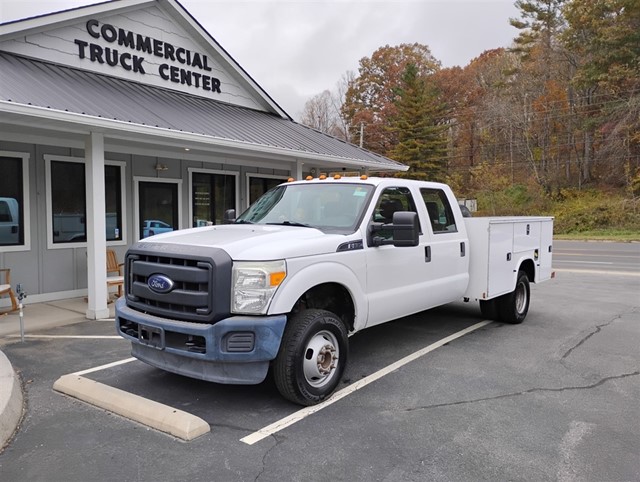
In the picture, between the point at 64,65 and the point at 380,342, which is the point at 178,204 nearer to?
the point at 64,65

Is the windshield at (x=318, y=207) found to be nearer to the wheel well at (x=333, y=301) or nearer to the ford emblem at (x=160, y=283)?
the wheel well at (x=333, y=301)

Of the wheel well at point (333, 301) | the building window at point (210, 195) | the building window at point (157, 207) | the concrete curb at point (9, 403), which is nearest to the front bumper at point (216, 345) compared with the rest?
the wheel well at point (333, 301)

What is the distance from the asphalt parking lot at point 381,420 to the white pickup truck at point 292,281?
453mm

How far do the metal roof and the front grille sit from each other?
353 cm

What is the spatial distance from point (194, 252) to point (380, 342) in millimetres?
3174

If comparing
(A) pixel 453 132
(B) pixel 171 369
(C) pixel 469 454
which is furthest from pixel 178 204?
(A) pixel 453 132

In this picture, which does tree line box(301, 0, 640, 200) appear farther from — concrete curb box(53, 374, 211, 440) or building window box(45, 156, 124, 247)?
concrete curb box(53, 374, 211, 440)

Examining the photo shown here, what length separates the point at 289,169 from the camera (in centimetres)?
1411

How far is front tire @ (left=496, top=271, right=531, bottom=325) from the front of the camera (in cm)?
745

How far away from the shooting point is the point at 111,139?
364 inches

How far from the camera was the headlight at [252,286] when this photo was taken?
4023mm

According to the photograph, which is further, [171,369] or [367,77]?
[367,77]

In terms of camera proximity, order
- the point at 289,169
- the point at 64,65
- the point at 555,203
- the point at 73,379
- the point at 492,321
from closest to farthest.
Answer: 1. the point at 73,379
2. the point at 492,321
3. the point at 64,65
4. the point at 289,169
5. the point at 555,203

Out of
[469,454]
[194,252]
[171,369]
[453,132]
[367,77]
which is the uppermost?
[367,77]
